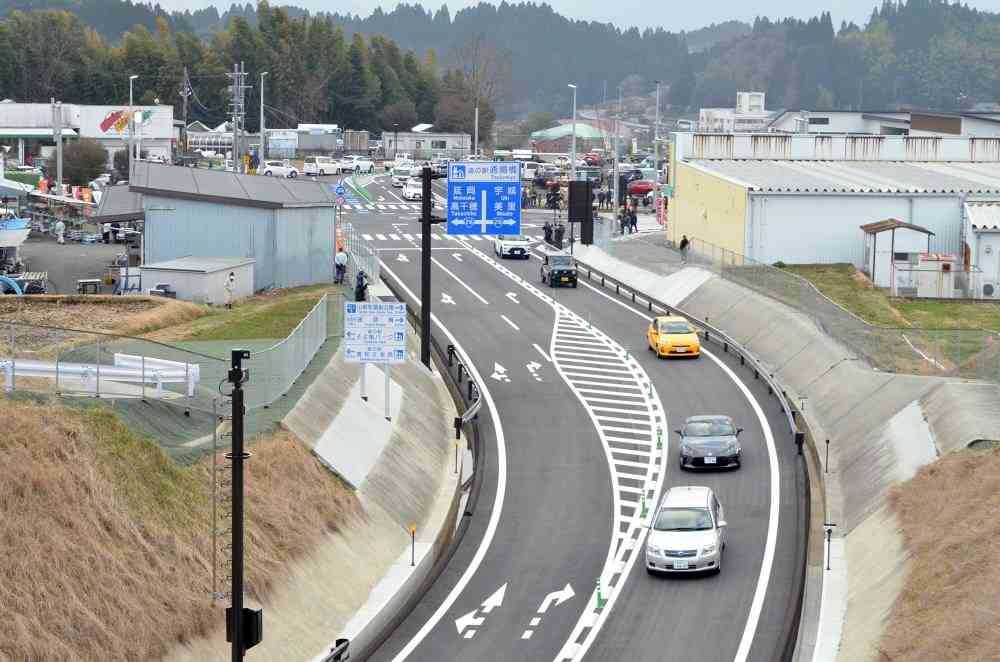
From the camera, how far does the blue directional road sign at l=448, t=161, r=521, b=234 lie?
2007 inches

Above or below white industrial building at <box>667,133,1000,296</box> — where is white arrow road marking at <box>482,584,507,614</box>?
below

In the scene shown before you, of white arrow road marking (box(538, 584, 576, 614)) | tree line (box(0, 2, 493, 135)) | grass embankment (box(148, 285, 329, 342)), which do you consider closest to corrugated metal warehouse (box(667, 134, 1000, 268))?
grass embankment (box(148, 285, 329, 342))

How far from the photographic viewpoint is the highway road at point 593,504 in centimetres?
2933

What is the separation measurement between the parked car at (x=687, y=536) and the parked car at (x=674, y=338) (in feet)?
60.9

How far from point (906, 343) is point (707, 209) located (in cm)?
3306

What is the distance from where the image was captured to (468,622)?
98.9 feet

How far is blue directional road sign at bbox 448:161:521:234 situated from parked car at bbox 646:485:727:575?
18916 millimetres

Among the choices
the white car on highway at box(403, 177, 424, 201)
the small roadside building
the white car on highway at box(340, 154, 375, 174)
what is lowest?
the small roadside building

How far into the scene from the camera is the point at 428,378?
49.5 meters

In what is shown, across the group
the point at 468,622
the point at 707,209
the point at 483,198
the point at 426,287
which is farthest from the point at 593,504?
the point at 707,209

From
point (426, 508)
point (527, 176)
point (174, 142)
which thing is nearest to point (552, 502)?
point (426, 508)

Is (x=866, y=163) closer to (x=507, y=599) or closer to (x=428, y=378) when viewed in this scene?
(x=428, y=378)

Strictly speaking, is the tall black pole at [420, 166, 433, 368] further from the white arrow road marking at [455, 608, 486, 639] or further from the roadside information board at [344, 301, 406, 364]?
the white arrow road marking at [455, 608, 486, 639]

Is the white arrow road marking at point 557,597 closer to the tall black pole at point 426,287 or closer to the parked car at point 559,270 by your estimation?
the tall black pole at point 426,287
